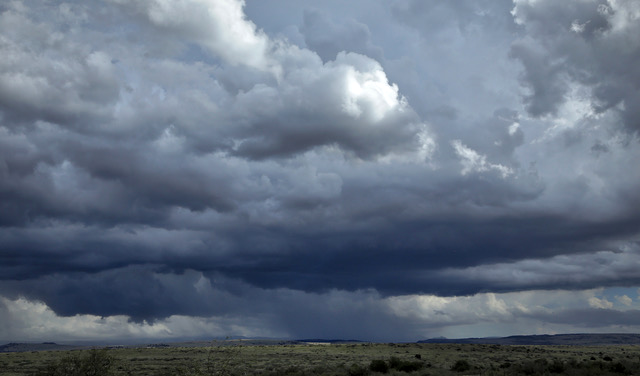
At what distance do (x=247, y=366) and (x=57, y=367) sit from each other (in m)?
42.7

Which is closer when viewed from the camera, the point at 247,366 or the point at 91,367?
the point at 91,367

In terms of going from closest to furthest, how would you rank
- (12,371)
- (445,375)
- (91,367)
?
(91,367), (445,375), (12,371)

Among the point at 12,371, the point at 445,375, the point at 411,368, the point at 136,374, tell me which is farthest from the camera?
the point at 12,371

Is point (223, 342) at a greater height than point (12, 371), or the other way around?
point (223, 342)

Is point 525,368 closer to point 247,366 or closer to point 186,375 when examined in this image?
point 186,375

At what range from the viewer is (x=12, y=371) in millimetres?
86875

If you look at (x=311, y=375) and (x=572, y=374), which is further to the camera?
(x=311, y=375)

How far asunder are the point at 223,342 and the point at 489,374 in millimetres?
30575

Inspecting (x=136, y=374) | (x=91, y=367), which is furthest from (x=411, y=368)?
(x=136, y=374)

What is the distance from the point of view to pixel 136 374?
7588 cm

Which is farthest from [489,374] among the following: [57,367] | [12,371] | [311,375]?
[12,371]

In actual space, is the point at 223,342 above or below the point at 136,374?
above

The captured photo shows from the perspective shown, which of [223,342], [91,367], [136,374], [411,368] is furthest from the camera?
[136,374]

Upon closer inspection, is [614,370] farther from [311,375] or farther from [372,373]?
[311,375]
